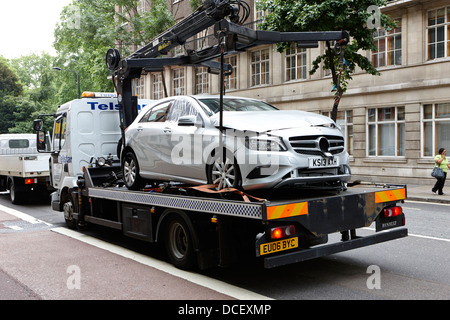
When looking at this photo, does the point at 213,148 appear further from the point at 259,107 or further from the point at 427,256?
the point at 427,256

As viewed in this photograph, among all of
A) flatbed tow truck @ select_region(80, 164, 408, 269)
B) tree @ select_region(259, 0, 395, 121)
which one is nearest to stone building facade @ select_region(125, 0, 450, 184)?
tree @ select_region(259, 0, 395, 121)

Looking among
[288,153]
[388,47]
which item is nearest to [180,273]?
[288,153]

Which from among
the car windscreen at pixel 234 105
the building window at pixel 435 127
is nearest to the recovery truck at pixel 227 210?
the car windscreen at pixel 234 105

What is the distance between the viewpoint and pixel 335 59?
16781 millimetres

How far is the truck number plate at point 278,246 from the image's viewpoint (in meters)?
5.10

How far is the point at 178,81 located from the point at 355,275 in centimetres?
3026

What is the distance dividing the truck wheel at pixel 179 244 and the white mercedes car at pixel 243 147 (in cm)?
65

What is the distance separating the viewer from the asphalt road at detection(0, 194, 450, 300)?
5324 mm

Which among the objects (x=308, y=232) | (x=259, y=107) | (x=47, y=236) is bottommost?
(x=47, y=236)

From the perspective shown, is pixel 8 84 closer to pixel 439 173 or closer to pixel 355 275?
pixel 439 173

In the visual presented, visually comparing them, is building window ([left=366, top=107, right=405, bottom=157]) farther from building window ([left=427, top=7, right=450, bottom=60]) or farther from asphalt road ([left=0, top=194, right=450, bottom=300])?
asphalt road ([left=0, top=194, right=450, bottom=300])

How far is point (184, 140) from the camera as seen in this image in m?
6.92
